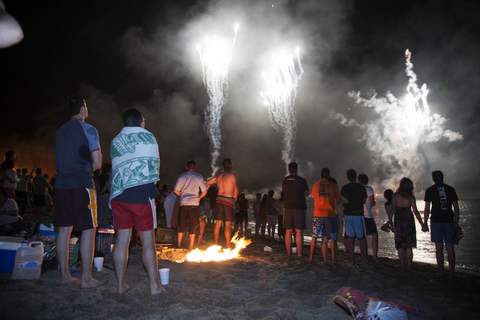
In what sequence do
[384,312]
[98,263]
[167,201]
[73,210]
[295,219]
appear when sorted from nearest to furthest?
[384,312] < [73,210] < [98,263] < [295,219] < [167,201]

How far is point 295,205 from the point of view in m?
8.15

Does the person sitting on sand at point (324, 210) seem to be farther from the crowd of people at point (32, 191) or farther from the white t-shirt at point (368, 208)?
the crowd of people at point (32, 191)

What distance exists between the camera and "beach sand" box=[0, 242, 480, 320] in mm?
3258

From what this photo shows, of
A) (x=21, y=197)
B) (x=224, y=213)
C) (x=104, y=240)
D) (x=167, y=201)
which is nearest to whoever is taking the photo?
(x=104, y=240)

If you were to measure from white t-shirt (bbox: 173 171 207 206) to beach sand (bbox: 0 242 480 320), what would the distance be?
1838 mm

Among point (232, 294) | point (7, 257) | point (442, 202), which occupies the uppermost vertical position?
point (442, 202)

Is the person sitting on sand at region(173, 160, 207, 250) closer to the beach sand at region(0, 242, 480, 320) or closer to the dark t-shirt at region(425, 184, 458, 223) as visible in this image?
the beach sand at region(0, 242, 480, 320)

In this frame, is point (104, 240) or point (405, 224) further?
point (405, 224)

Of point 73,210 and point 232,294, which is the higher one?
Result: point 73,210

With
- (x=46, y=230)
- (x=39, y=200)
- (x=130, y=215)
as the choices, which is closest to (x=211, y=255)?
(x=46, y=230)

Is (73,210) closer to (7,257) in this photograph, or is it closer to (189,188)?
(7,257)

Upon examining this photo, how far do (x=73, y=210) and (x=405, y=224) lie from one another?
22.6 feet

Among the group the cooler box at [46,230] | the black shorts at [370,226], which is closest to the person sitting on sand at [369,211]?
the black shorts at [370,226]

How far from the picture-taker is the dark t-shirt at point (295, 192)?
26.7ft
